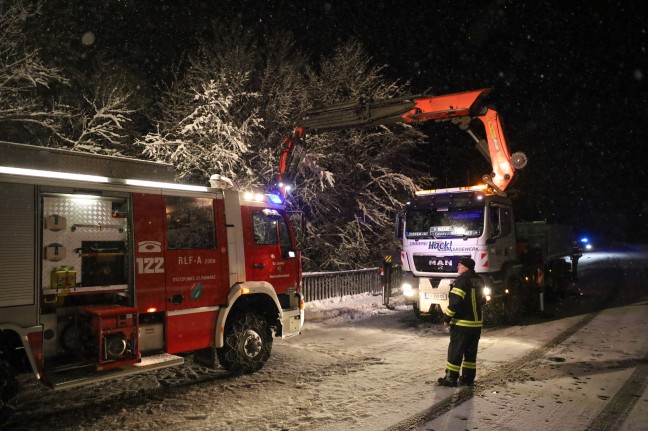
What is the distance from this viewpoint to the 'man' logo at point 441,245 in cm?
1092

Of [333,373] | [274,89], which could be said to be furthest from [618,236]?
[333,373]

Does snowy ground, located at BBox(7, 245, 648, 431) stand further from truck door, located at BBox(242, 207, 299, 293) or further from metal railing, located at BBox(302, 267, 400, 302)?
metal railing, located at BBox(302, 267, 400, 302)

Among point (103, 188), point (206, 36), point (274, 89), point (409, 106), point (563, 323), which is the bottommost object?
point (563, 323)

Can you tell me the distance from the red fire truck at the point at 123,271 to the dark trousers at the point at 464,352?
2688mm

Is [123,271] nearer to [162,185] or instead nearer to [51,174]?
[162,185]

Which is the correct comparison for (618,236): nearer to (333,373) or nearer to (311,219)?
(311,219)

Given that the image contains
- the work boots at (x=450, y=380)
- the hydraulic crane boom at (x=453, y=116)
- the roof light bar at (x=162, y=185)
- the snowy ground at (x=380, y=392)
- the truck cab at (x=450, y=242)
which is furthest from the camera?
the hydraulic crane boom at (x=453, y=116)

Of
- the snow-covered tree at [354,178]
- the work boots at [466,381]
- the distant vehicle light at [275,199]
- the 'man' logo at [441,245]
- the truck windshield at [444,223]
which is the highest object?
the snow-covered tree at [354,178]

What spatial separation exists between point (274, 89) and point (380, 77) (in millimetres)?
5077

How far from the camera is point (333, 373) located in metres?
7.14

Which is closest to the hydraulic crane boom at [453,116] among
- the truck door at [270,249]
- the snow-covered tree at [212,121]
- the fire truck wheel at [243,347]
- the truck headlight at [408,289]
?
the truck headlight at [408,289]

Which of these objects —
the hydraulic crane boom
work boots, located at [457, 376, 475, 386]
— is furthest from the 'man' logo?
work boots, located at [457, 376, 475, 386]

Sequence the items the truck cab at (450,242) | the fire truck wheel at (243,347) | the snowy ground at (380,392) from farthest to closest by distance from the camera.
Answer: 1. the truck cab at (450,242)
2. the fire truck wheel at (243,347)
3. the snowy ground at (380,392)

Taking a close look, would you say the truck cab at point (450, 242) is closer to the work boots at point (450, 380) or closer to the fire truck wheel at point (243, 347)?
the work boots at point (450, 380)
